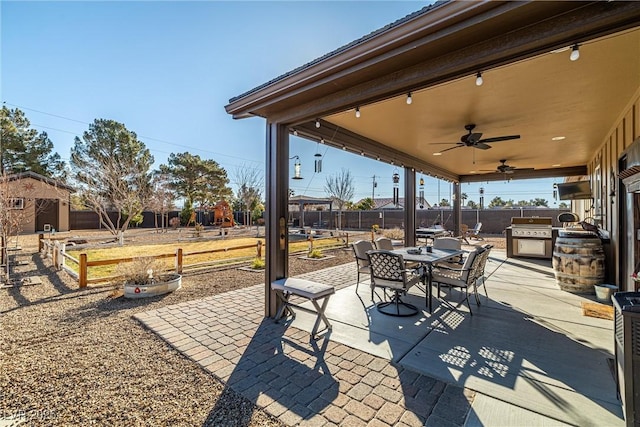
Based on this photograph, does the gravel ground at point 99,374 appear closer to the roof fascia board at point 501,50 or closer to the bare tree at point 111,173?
the roof fascia board at point 501,50

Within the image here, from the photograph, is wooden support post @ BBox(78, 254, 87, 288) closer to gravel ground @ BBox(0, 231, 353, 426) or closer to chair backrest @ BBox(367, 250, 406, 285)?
gravel ground @ BBox(0, 231, 353, 426)

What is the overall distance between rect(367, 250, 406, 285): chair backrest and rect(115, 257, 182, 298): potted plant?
3680mm

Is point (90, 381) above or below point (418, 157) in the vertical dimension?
below

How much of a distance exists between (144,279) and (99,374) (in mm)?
2658

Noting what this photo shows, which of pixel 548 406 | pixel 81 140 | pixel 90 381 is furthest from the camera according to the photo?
pixel 81 140

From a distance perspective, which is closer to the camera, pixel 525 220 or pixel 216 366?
pixel 216 366

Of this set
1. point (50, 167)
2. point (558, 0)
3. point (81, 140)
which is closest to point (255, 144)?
point (81, 140)

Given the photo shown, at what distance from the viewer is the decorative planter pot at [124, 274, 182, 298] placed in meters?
4.72

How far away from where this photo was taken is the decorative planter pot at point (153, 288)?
15.5 feet

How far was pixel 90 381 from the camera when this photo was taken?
241 centimetres

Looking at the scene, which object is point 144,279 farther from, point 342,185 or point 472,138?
point 342,185

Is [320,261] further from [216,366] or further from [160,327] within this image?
[216,366]

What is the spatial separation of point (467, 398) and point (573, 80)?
3894mm

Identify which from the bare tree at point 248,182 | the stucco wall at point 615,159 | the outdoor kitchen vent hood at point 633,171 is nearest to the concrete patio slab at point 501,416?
the outdoor kitchen vent hood at point 633,171
